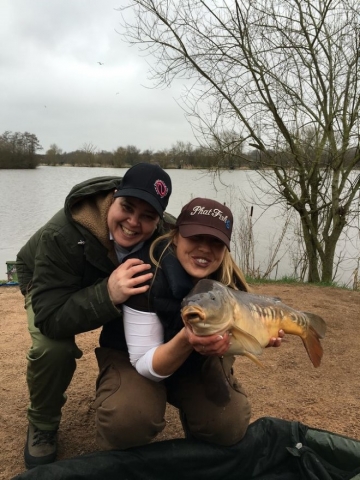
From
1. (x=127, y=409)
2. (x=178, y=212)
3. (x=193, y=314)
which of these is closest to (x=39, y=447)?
(x=127, y=409)

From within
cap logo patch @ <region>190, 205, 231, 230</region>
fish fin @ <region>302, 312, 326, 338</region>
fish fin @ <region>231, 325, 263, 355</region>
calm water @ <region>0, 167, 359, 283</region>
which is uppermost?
cap logo patch @ <region>190, 205, 231, 230</region>

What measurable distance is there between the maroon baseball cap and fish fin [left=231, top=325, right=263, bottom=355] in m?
0.40

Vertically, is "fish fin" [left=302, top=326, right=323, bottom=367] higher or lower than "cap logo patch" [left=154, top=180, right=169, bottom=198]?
lower

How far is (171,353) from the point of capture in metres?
1.75

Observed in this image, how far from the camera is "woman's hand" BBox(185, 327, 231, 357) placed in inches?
60.2

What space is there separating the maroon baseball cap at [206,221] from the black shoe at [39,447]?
1331 millimetres

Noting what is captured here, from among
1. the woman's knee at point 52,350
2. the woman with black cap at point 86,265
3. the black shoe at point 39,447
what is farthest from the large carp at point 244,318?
the black shoe at point 39,447

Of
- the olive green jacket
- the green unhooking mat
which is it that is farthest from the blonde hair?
the green unhooking mat

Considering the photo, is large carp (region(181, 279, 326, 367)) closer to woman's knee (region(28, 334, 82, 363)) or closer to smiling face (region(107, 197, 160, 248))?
smiling face (region(107, 197, 160, 248))

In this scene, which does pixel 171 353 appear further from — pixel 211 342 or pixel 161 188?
pixel 161 188

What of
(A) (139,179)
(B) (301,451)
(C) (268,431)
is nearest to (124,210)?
(A) (139,179)

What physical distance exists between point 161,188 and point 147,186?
0.24 ft

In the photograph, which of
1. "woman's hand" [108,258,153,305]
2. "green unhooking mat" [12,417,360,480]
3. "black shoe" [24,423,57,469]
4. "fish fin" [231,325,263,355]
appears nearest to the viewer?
"fish fin" [231,325,263,355]

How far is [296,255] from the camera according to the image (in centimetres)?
902
